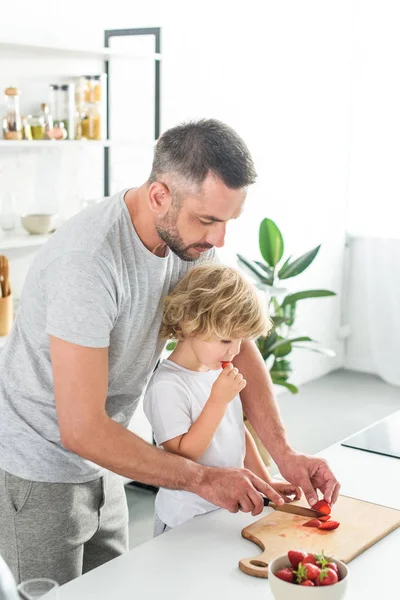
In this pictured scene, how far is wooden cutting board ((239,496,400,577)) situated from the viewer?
143cm

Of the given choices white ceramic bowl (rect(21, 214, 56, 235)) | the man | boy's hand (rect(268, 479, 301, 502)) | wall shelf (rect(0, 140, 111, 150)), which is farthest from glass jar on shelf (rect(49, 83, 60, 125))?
boy's hand (rect(268, 479, 301, 502))

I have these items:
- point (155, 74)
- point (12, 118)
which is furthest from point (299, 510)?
point (155, 74)

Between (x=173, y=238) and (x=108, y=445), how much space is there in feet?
1.32

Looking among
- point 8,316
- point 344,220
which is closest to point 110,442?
point 8,316

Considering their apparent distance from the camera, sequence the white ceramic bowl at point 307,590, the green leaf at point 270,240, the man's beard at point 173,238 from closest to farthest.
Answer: the white ceramic bowl at point 307,590
the man's beard at point 173,238
the green leaf at point 270,240

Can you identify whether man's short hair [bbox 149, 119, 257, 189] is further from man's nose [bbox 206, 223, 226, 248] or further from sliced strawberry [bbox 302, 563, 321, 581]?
sliced strawberry [bbox 302, 563, 321, 581]

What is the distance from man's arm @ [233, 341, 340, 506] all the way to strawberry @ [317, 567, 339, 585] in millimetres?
423

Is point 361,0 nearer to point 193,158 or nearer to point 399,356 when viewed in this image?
point 399,356

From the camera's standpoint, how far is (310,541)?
58.2 inches

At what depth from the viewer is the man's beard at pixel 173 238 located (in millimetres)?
1624

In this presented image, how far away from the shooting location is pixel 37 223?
132 inches

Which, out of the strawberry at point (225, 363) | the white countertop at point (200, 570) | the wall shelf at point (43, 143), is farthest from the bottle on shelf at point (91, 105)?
the white countertop at point (200, 570)

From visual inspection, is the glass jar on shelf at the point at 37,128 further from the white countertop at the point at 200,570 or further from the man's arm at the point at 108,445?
the white countertop at the point at 200,570

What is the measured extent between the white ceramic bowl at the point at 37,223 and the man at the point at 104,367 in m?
1.59
